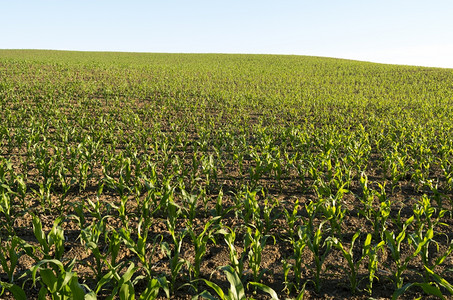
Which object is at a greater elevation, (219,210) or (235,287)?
(235,287)

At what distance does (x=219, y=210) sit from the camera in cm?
443

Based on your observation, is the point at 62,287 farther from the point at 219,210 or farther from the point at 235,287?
the point at 219,210

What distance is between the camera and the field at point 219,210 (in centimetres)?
307

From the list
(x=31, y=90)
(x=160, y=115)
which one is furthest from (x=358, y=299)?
(x=31, y=90)

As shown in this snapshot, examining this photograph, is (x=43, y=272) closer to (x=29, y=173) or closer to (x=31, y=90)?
(x=29, y=173)

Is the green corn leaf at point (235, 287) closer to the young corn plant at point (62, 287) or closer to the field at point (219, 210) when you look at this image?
the field at point (219, 210)

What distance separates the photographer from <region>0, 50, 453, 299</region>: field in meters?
3.07

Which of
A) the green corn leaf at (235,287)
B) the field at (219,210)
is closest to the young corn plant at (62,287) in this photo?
the field at (219,210)

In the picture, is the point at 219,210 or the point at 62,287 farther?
the point at 219,210

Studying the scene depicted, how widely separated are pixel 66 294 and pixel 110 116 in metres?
12.1

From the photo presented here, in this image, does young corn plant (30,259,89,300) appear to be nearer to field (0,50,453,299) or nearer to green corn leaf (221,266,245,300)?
field (0,50,453,299)

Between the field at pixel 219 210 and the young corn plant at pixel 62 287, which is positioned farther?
the field at pixel 219 210

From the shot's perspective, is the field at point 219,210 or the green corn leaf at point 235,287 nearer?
the green corn leaf at point 235,287

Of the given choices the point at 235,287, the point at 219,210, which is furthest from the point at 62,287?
the point at 219,210
